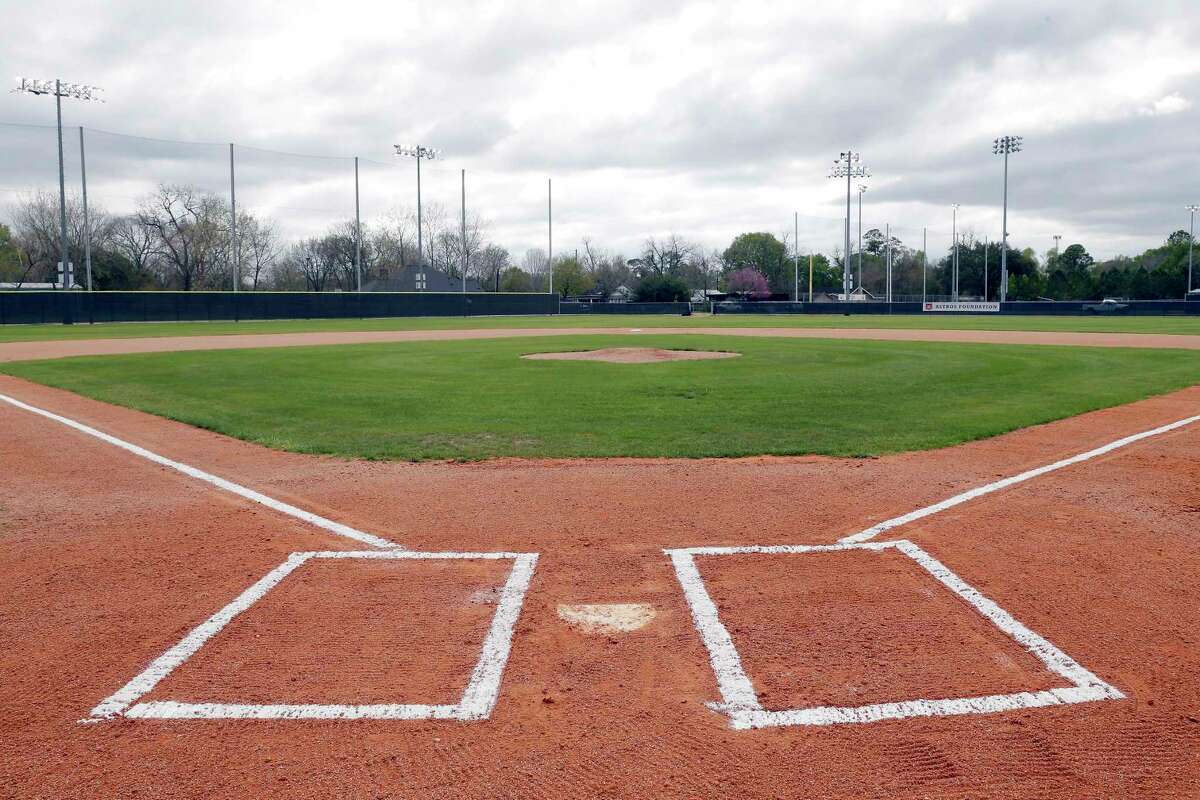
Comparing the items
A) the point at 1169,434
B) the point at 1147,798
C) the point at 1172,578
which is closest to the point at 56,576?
the point at 1147,798

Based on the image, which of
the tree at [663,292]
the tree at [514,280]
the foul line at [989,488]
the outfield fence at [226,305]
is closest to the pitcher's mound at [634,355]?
the foul line at [989,488]

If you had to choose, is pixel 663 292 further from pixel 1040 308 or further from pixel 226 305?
A: pixel 226 305

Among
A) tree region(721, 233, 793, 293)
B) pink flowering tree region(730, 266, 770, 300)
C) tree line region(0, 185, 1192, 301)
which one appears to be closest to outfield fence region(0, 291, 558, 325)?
tree line region(0, 185, 1192, 301)

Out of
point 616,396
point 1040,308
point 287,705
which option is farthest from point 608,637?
point 1040,308

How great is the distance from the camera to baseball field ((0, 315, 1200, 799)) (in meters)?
3.30

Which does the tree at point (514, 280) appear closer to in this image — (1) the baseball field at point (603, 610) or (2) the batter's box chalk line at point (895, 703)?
(1) the baseball field at point (603, 610)

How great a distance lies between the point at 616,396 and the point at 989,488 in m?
7.31

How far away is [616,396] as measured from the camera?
14.3m

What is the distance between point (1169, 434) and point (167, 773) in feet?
36.8

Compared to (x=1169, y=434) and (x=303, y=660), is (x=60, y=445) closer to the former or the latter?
(x=303, y=660)

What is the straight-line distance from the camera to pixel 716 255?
421ft

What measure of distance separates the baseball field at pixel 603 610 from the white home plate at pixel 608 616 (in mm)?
22

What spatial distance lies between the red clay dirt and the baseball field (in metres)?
0.02

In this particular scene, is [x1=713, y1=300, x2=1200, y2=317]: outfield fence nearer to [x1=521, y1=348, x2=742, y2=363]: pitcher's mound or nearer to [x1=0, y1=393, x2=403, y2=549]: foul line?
[x1=521, y1=348, x2=742, y2=363]: pitcher's mound
